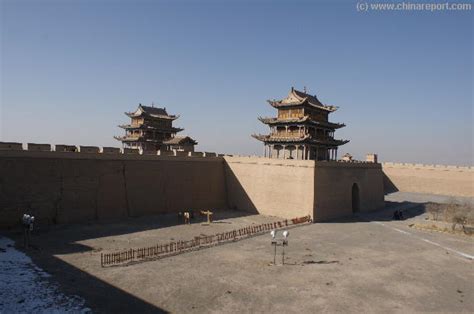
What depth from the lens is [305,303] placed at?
13.2 m

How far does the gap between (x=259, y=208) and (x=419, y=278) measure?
1690 cm

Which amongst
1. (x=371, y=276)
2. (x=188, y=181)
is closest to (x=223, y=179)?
(x=188, y=181)

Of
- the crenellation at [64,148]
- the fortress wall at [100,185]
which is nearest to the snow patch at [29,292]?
the fortress wall at [100,185]

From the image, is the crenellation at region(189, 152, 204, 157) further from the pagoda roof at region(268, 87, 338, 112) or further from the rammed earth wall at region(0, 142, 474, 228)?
the pagoda roof at region(268, 87, 338, 112)

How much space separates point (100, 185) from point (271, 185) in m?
13.1

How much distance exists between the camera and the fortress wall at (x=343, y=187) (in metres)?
29.3

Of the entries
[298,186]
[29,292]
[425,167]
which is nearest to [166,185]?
[298,186]

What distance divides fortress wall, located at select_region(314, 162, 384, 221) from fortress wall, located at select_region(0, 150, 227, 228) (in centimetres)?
949

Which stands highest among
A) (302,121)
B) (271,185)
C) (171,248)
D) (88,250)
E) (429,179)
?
(302,121)

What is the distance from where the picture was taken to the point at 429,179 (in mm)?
48500

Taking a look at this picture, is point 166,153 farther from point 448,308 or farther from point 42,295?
point 448,308

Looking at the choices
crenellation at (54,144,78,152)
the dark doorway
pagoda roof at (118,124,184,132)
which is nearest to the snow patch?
crenellation at (54,144,78,152)

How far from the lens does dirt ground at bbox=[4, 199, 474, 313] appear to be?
13125mm

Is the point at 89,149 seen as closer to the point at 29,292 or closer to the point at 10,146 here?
the point at 10,146
